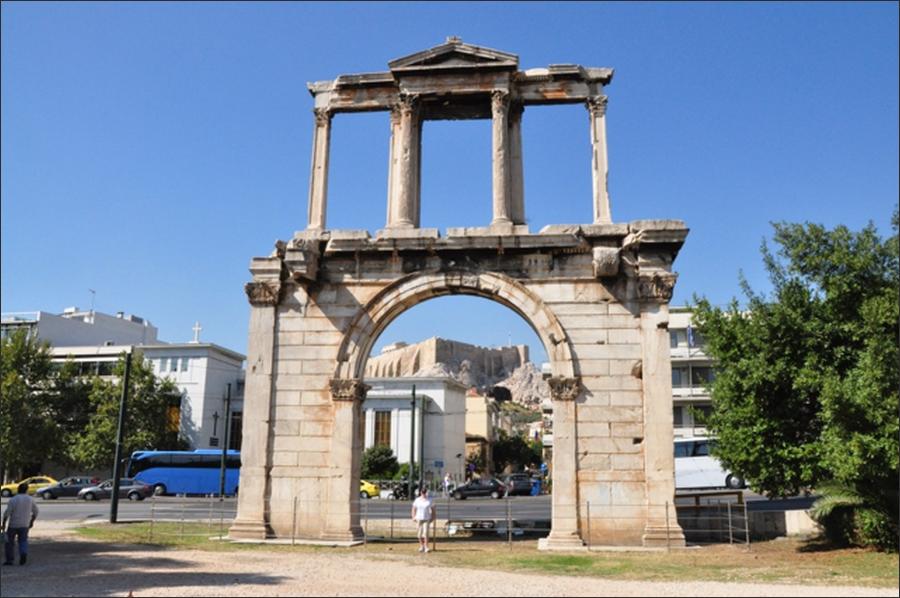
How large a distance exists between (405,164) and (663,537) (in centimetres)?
1011

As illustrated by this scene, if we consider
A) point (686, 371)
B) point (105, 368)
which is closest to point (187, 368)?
point (105, 368)

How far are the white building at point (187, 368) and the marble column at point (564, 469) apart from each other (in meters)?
40.7

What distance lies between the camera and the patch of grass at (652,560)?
40.4ft

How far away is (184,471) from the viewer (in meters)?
42.8

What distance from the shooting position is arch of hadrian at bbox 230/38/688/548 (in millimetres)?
16266

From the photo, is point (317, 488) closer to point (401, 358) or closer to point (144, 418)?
point (144, 418)

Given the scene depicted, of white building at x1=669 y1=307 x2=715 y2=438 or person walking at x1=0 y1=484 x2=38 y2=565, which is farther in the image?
white building at x1=669 y1=307 x2=715 y2=438

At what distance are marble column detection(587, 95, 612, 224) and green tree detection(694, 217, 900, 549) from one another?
4.09m

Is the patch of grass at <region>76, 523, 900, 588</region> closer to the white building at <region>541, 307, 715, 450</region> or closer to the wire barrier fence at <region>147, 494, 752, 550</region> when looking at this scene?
the wire barrier fence at <region>147, 494, 752, 550</region>

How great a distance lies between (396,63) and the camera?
18.7 metres

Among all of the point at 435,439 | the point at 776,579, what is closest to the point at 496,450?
the point at 435,439

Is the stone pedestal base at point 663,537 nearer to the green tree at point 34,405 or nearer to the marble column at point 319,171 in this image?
the marble column at point 319,171

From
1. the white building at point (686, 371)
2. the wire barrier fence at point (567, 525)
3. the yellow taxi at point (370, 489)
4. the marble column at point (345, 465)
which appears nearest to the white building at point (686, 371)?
the white building at point (686, 371)

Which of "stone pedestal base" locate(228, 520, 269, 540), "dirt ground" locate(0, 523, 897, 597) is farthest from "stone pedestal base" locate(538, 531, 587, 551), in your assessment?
"stone pedestal base" locate(228, 520, 269, 540)
